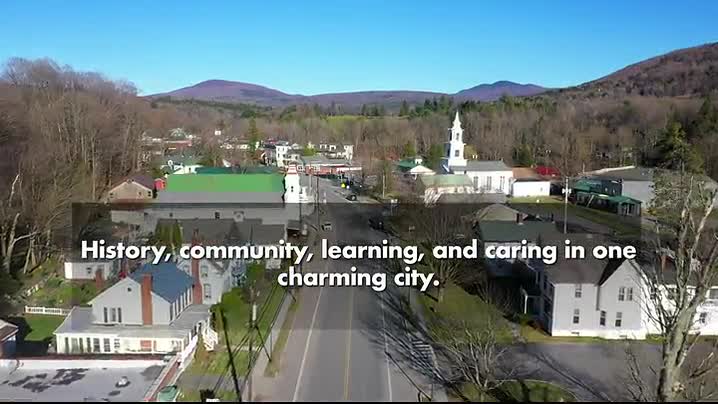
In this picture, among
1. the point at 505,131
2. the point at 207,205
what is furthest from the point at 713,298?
the point at 505,131

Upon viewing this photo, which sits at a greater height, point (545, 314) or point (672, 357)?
point (672, 357)

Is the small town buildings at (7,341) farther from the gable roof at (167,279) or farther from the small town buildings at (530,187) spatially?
the small town buildings at (530,187)

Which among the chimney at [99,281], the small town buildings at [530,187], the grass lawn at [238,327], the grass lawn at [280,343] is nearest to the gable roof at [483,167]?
the small town buildings at [530,187]

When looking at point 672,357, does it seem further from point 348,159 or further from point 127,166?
point 348,159

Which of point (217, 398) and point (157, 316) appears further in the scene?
point (157, 316)

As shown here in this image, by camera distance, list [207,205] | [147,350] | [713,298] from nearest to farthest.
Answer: [147,350] → [713,298] → [207,205]

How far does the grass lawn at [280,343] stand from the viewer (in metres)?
14.8

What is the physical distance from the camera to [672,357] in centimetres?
949

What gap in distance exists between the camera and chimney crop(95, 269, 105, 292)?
2097 centimetres

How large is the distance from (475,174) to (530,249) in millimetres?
27509

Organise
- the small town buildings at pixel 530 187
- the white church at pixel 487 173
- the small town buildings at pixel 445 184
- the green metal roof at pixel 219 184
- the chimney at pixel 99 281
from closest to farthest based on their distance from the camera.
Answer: the chimney at pixel 99 281 < the green metal roof at pixel 219 184 < the small town buildings at pixel 445 184 < the small town buildings at pixel 530 187 < the white church at pixel 487 173

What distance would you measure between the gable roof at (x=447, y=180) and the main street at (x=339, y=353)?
1956 centimetres

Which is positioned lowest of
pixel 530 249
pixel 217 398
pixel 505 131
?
pixel 217 398

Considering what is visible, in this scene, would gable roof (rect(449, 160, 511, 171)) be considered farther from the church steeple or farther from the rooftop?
the rooftop
